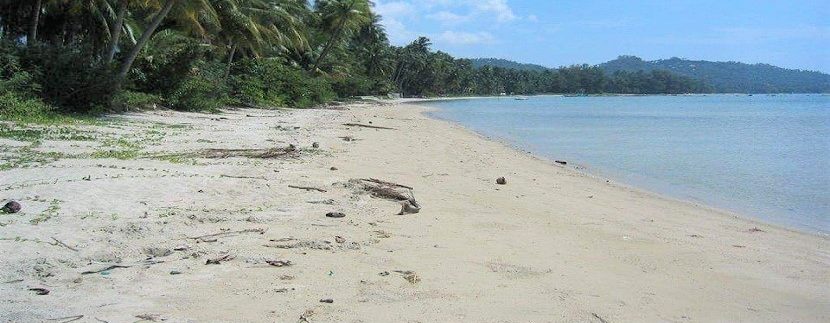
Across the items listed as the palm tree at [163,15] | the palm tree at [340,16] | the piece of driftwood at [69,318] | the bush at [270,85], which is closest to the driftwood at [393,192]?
the piece of driftwood at [69,318]

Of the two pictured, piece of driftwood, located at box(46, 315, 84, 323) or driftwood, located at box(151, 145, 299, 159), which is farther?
driftwood, located at box(151, 145, 299, 159)

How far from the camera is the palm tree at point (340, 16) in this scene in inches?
1922

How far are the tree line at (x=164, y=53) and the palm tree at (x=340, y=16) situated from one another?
0.09 meters

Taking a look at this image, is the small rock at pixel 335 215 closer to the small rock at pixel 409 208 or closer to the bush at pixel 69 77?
the small rock at pixel 409 208

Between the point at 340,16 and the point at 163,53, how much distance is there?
2443 centimetres

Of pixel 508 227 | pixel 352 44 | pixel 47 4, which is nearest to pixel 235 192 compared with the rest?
pixel 508 227

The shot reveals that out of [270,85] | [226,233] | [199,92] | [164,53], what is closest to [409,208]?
[226,233]

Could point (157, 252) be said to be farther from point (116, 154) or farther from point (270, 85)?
point (270, 85)

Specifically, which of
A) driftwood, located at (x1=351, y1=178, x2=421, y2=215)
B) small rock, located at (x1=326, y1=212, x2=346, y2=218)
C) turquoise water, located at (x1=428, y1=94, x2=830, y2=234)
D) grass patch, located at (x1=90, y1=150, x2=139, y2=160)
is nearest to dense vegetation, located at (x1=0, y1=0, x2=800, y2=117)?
grass patch, located at (x1=90, y1=150, x2=139, y2=160)

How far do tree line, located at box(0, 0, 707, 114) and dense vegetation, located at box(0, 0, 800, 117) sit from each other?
43 millimetres

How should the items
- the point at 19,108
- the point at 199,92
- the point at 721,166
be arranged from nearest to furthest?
the point at 19,108, the point at 721,166, the point at 199,92

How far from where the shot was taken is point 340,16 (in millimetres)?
48750

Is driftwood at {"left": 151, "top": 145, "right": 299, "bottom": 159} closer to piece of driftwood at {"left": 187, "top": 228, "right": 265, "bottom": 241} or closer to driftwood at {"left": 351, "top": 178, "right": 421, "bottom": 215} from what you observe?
driftwood at {"left": 351, "top": 178, "right": 421, "bottom": 215}

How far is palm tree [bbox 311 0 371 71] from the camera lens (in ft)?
160
